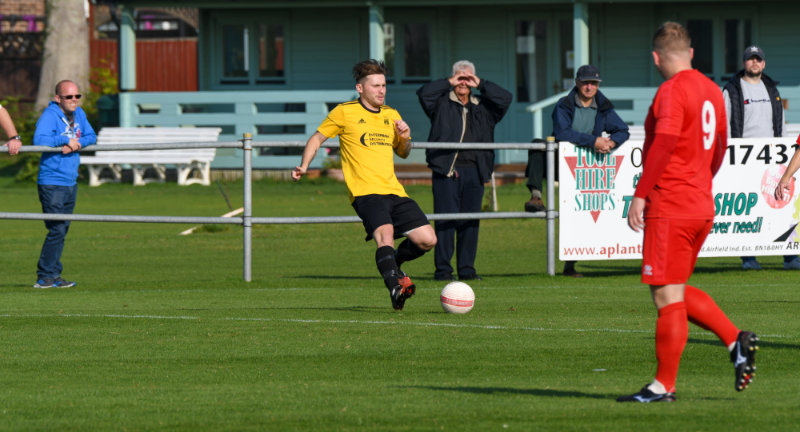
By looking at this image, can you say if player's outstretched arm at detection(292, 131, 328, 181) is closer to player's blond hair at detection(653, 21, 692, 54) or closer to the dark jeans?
the dark jeans

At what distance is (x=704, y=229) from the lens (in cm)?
651

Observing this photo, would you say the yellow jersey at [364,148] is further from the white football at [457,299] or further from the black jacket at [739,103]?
the black jacket at [739,103]

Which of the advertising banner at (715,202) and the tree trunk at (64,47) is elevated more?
the tree trunk at (64,47)

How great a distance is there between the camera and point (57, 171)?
13.1m

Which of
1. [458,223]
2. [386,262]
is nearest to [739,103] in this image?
[458,223]

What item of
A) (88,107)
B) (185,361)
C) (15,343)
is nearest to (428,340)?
(185,361)

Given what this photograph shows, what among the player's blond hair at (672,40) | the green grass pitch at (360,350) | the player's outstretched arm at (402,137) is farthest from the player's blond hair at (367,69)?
the player's blond hair at (672,40)

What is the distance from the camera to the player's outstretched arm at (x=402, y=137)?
10727 millimetres

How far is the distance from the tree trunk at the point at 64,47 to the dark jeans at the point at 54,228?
860 inches

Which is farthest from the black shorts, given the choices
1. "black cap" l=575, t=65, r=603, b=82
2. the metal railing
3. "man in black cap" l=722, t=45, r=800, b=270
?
"man in black cap" l=722, t=45, r=800, b=270

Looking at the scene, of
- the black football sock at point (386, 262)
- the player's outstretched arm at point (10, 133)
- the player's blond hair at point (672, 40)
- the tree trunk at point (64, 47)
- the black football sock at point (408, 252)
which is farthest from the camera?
the tree trunk at point (64, 47)

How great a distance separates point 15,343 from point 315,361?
2266mm

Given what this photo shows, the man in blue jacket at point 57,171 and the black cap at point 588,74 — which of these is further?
the black cap at point 588,74

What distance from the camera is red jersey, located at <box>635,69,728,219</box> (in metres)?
6.33
